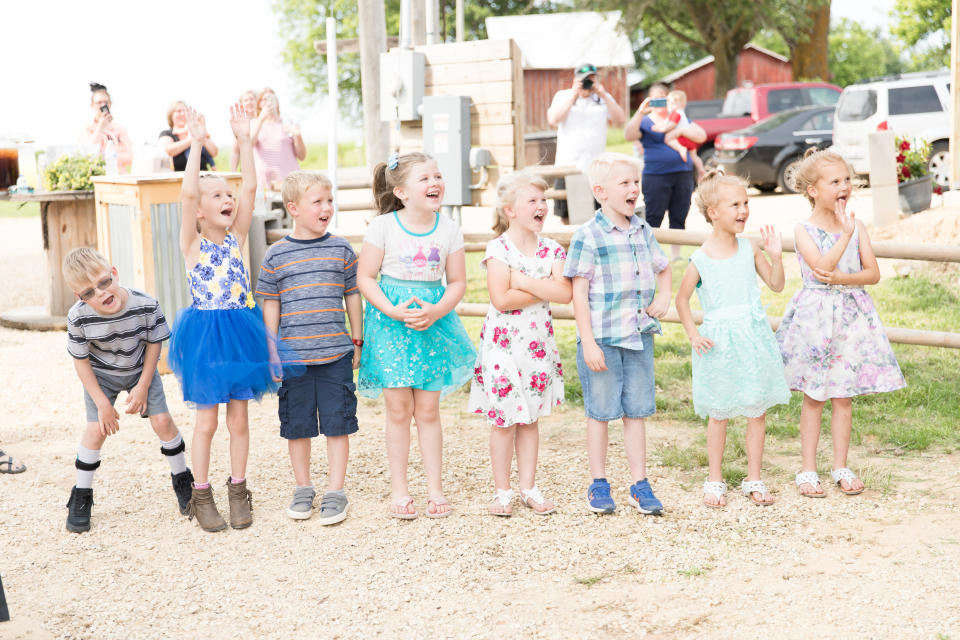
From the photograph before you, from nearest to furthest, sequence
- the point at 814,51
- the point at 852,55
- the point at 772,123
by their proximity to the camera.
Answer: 1. the point at 772,123
2. the point at 814,51
3. the point at 852,55

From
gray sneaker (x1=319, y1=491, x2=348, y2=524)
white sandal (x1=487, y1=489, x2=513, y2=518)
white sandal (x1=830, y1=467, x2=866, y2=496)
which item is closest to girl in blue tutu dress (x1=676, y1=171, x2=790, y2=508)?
white sandal (x1=830, y1=467, x2=866, y2=496)

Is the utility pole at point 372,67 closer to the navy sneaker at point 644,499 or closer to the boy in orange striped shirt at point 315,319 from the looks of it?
the boy in orange striped shirt at point 315,319

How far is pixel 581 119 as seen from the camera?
28.9ft

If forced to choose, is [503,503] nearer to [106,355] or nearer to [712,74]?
[106,355]

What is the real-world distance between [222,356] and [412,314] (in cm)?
79

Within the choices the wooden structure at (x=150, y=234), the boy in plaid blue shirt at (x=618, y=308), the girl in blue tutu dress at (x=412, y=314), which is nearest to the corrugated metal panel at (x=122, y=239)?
the wooden structure at (x=150, y=234)

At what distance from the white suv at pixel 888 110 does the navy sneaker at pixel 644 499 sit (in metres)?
13.6

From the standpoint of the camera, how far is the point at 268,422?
20.2 ft

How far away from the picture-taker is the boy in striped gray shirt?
422 cm

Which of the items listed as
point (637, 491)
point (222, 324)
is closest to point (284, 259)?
point (222, 324)

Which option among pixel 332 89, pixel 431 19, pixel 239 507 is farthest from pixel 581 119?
pixel 239 507

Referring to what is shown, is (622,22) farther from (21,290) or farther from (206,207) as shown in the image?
(206,207)

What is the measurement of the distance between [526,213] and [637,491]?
4.12ft

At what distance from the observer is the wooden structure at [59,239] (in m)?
9.12
